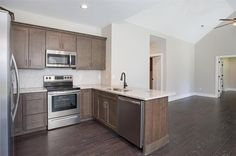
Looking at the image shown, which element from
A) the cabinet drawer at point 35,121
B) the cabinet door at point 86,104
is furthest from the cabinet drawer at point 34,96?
the cabinet door at point 86,104

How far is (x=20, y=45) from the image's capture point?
3143mm

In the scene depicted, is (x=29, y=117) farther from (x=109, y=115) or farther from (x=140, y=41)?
(x=140, y=41)

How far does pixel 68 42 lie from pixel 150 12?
2689mm

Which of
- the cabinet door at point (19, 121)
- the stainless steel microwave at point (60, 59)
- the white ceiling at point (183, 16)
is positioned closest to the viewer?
the cabinet door at point (19, 121)

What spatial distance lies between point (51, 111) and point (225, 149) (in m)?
3.58

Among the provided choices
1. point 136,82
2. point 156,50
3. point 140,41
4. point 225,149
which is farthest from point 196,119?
point 156,50

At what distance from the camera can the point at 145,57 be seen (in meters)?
5.16

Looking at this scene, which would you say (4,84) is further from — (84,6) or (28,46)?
(84,6)

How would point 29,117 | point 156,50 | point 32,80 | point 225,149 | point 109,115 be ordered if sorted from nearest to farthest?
point 225,149 → point 29,117 → point 109,115 → point 32,80 → point 156,50

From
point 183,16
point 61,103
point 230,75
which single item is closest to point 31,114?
point 61,103

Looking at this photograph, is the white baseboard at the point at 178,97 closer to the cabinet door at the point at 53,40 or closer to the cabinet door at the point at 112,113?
the cabinet door at the point at 112,113

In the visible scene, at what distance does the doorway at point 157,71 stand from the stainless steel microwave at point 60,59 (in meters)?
4.16

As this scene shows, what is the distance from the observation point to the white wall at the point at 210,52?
7.09 metres

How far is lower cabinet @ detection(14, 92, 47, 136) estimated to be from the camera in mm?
2947
